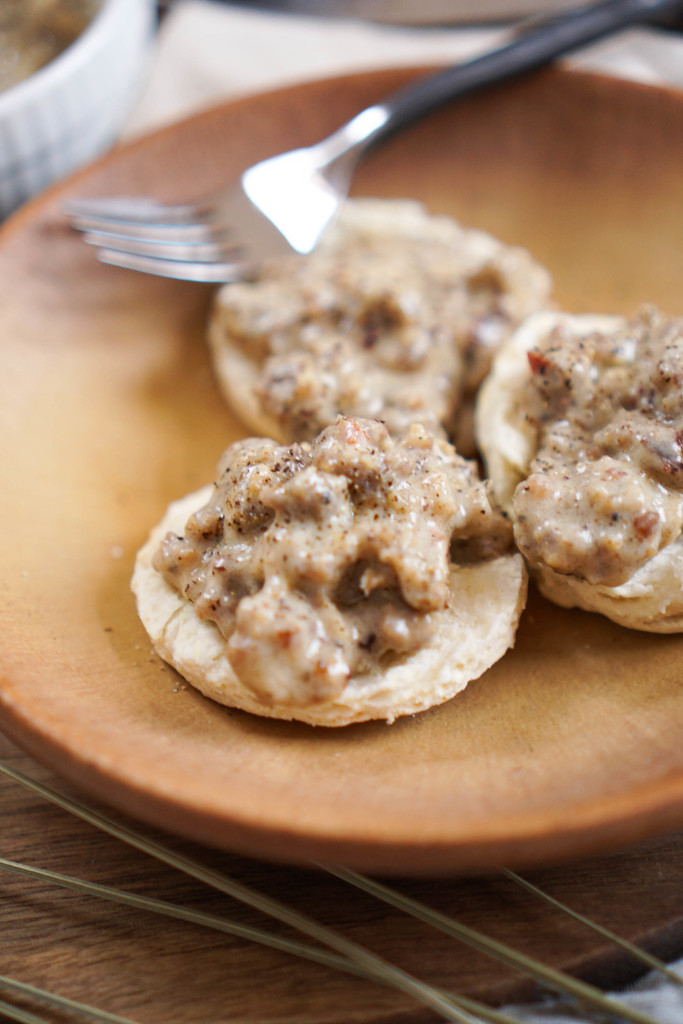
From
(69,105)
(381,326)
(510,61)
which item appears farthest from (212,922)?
(510,61)

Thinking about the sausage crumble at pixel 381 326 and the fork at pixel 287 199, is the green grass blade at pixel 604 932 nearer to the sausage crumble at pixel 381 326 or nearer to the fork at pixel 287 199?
the sausage crumble at pixel 381 326

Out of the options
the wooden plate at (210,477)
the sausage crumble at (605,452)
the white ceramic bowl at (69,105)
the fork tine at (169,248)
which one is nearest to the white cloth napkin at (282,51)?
the white ceramic bowl at (69,105)

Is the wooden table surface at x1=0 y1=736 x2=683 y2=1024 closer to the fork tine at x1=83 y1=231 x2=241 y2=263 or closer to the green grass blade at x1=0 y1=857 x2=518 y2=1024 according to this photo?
the green grass blade at x1=0 y1=857 x2=518 y2=1024

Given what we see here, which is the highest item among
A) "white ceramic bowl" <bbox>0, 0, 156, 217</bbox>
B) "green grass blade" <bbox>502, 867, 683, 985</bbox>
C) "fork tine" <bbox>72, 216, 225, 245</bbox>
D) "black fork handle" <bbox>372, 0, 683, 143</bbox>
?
"white ceramic bowl" <bbox>0, 0, 156, 217</bbox>

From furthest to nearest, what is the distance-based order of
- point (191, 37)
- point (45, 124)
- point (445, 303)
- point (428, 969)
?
point (191, 37), point (45, 124), point (445, 303), point (428, 969)

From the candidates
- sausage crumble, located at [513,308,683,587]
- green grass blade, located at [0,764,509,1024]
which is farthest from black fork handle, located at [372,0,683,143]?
green grass blade, located at [0,764,509,1024]

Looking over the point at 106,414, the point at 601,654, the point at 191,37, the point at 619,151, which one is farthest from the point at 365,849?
the point at 191,37

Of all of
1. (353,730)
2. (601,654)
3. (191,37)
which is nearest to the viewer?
(353,730)

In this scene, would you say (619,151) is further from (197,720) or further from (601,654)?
(197,720)
